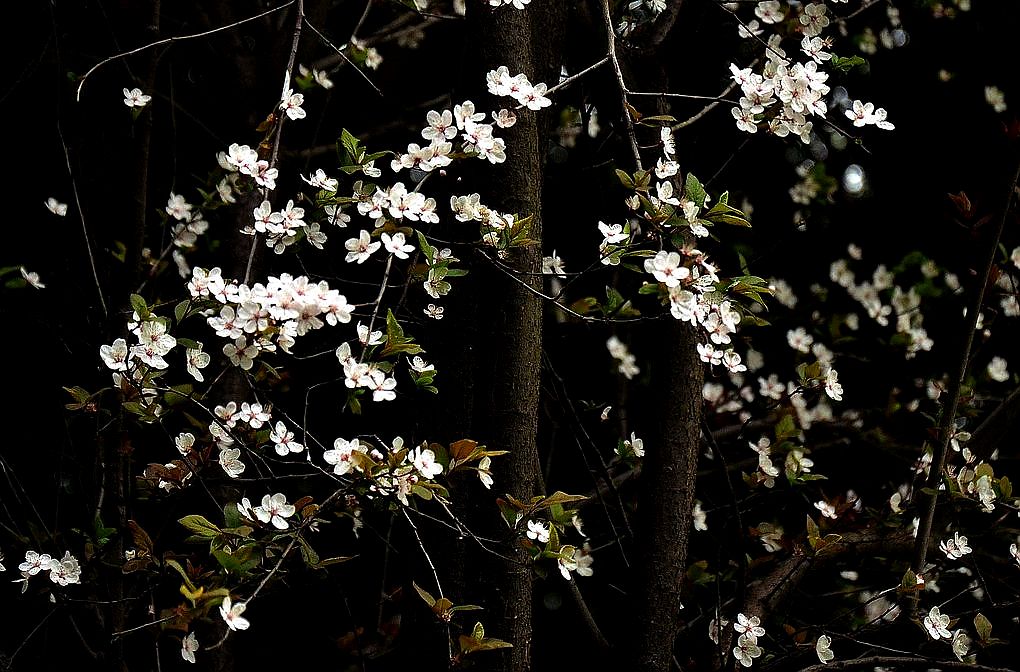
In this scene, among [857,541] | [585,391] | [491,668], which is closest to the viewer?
[491,668]

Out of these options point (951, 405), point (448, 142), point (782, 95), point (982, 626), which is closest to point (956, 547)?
point (982, 626)

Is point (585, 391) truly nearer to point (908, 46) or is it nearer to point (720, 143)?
point (720, 143)

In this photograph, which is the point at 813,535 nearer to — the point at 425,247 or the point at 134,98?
the point at 425,247

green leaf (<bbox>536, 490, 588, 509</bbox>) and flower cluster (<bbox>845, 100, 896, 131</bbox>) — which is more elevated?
flower cluster (<bbox>845, 100, 896, 131</bbox>)

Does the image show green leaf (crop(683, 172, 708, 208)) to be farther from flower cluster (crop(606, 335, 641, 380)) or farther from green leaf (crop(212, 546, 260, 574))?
flower cluster (crop(606, 335, 641, 380))

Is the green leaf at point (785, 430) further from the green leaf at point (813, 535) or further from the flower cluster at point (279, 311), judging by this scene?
the flower cluster at point (279, 311)

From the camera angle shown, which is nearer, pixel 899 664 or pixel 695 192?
pixel 695 192

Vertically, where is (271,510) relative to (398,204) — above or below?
below

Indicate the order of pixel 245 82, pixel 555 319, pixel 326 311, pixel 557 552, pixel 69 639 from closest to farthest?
1. pixel 326 311
2. pixel 557 552
3. pixel 69 639
4. pixel 245 82
5. pixel 555 319

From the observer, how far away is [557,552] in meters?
1.34

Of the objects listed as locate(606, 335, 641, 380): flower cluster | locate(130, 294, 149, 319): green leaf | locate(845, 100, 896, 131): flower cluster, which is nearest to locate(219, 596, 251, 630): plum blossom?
locate(130, 294, 149, 319): green leaf

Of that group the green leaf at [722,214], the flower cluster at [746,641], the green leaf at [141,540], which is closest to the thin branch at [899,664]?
the flower cluster at [746,641]

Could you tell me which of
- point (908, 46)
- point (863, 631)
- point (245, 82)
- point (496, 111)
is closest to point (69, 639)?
point (245, 82)

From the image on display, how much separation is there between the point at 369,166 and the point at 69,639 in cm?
167
